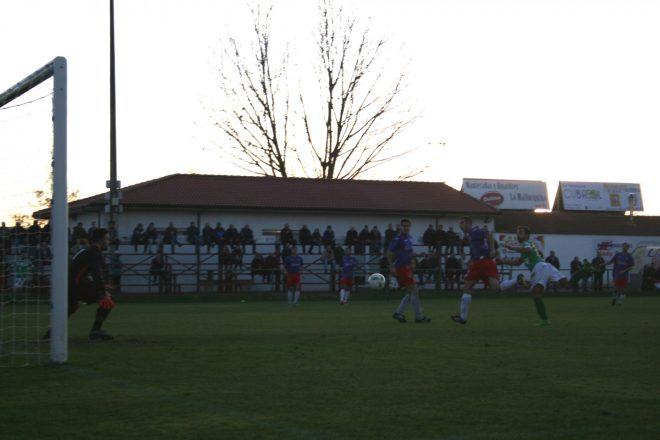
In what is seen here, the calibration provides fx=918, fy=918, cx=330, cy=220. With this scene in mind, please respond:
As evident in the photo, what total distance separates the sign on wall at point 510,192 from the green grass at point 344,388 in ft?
193

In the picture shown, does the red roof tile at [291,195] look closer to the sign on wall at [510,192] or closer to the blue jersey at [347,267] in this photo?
the blue jersey at [347,267]

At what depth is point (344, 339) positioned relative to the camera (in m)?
14.4

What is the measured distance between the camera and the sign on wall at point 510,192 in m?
73.8

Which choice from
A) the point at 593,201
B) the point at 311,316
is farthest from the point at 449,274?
the point at 593,201

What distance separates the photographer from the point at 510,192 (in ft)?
249

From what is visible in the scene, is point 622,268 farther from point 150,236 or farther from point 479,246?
point 150,236

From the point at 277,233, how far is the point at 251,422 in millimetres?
38918

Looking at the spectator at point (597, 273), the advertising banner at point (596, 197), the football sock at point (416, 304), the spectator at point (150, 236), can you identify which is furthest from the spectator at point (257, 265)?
the advertising banner at point (596, 197)

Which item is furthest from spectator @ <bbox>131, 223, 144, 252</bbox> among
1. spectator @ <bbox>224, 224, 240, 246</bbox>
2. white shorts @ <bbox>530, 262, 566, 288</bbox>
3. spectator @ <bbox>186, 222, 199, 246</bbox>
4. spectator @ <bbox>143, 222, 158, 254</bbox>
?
white shorts @ <bbox>530, 262, 566, 288</bbox>

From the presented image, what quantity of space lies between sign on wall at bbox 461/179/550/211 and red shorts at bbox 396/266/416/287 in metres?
54.9

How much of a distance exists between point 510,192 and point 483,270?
5905 cm

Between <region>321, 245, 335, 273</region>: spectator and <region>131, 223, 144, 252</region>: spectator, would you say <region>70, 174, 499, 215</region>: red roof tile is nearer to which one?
<region>131, 223, 144, 252</region>: spectator

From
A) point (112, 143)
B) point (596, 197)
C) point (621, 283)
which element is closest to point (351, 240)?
point (112, 143)

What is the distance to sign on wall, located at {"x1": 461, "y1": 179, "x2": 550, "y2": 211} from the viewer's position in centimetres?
7381
